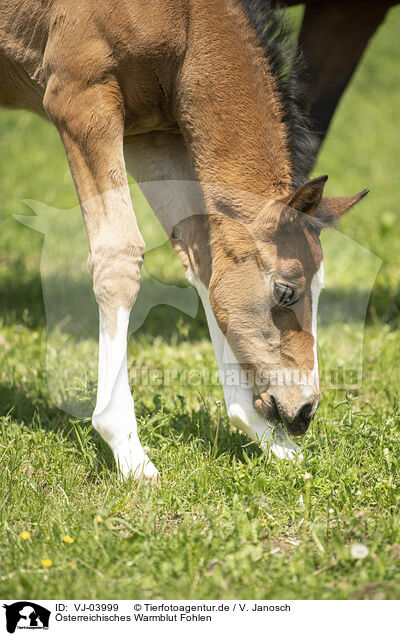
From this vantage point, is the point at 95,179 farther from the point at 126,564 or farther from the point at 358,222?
the point at 358,222

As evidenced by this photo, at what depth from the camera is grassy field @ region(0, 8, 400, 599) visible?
2.34 m

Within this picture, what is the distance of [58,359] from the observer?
4.40m

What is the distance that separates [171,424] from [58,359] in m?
1.16

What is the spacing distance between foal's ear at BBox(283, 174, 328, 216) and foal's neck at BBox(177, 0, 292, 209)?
0.23m

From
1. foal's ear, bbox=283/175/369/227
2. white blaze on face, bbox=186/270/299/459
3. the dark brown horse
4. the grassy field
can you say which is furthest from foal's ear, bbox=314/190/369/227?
the dark brown horse

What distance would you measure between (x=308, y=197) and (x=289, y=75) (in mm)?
771

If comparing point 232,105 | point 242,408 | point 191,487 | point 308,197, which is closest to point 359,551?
point 191,487

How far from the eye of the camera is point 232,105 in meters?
3.23

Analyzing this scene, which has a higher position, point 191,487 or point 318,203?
point 318,203

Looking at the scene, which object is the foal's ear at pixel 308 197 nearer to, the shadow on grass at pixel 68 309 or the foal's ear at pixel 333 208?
the foal's ear at pixel 333 208

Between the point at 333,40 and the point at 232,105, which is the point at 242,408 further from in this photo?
the point at 333,40

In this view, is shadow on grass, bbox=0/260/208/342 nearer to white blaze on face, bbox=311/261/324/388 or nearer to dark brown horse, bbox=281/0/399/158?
white blaze on face, bbox=311/261/324/388
